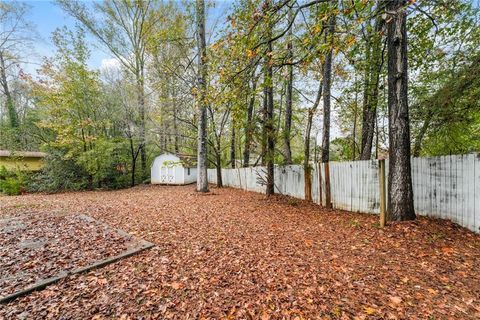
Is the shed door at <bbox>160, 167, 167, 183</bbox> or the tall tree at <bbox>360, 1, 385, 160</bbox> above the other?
the tall tree at <bbox>360, 1, 385, 160</bbox>

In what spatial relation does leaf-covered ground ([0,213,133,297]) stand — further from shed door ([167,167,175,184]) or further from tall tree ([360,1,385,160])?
shed door ([167,167,175,184])

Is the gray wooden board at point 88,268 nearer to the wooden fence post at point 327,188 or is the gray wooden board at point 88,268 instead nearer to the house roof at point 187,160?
the wooden fence post at point 327,188

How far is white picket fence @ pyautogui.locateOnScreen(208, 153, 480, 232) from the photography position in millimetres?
3516

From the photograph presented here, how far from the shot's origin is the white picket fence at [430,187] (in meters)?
3.52

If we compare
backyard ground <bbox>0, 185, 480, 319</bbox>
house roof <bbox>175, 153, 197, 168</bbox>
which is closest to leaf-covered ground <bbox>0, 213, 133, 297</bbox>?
backyard ground <bbox>0, 185, 480, 319</bbox>

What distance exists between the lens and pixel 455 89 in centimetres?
404

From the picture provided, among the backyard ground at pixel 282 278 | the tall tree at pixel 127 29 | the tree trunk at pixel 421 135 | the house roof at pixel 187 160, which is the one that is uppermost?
the tall tree at pixel 127 29

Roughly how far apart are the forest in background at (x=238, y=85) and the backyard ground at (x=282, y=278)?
232cm

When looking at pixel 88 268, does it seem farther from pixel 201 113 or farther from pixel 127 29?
pixel 127 29

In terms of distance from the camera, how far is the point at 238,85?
5227 mm

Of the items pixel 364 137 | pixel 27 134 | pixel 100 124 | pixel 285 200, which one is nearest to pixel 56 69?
pixel 100 124

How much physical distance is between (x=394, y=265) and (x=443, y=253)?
2.70 ft

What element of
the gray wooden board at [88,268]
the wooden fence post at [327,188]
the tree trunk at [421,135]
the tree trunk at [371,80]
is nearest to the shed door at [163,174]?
the gray wooden board at [88,268]

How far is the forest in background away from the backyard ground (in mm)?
2323
